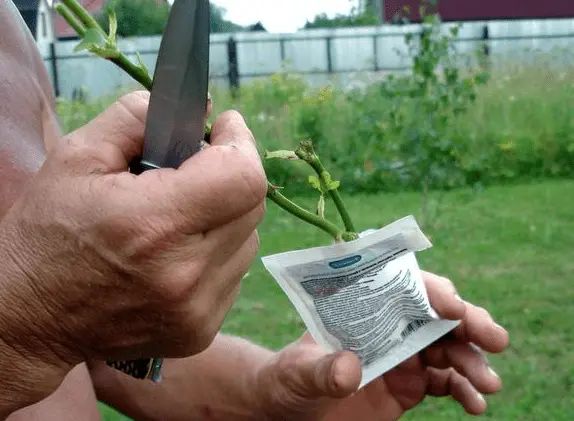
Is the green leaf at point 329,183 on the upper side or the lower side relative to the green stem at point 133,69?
lower

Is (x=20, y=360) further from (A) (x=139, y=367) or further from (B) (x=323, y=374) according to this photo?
(B) (x=323, y=374)

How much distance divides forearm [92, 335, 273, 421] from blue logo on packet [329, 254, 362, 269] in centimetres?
52

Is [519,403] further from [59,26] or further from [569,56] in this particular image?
[569,56]

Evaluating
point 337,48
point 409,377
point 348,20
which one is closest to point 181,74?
point 409,377

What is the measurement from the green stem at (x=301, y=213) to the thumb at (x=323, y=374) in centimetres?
19

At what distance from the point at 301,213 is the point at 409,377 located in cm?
54

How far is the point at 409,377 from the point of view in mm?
1449

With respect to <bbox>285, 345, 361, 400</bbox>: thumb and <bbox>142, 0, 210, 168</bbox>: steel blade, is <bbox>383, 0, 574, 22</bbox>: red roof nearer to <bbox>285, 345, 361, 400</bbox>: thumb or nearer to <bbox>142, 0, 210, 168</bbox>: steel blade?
<bbox>285, 345, 361, 400</bbox>: thumb

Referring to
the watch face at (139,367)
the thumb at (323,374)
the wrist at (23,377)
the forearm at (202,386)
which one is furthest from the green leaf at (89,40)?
the forearm at (202,386)

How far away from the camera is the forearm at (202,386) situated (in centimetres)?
153

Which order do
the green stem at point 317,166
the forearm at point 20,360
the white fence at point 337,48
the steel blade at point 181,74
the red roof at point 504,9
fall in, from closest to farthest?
the steel blade at point 181,74
the forearm at point 20,360
the green stem at point 317,166
the white fence at point 337,48
the red roof at point 504,9

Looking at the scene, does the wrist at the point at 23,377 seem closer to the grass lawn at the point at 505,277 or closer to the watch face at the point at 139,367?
the watch face at the point at 139,367

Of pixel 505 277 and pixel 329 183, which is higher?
pixel 329 183

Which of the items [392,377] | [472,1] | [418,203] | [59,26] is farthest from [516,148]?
[472,1]
